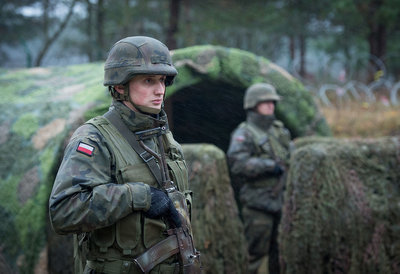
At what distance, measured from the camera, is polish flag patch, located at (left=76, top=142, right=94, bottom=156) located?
7.80 feet

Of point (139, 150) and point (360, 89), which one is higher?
point (360, 89)

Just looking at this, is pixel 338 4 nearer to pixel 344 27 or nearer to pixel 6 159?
pixel 344 27

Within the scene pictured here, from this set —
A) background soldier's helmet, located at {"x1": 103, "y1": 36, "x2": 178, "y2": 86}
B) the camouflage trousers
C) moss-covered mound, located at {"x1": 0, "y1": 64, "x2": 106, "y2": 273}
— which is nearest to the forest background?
moss-covered mound, located at {"x1": 0, "y1": 64, "x2": 106, "y2": 273}

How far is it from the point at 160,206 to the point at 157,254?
29 cm

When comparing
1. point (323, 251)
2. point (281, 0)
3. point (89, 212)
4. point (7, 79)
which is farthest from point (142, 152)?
point (281, 0)

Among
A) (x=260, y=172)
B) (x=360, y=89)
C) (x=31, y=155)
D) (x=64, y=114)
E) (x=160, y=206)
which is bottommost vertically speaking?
(x=260, y=172)

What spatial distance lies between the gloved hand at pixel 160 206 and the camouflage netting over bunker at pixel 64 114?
204cm

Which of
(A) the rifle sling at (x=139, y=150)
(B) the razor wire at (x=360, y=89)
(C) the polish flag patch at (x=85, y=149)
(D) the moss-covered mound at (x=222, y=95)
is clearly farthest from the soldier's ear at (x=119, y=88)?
(B) the razor wire at (x=360, y=89)

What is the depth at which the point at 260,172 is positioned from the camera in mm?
5449

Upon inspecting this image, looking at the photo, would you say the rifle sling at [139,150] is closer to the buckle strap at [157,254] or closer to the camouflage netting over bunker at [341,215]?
the buckle strap at [157,254]

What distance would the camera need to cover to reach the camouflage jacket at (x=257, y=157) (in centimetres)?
548

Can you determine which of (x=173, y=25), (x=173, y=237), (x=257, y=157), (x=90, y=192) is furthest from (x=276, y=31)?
(x=90, y=192)

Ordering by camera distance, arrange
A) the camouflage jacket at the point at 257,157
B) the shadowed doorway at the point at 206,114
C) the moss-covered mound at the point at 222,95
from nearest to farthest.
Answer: the camouflage jacket at the point at 257,157
the moss-covered mound at the point at 222,95
the shadowed doorway at the point at 206,114

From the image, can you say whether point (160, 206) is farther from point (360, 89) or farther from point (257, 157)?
point (360, 89)
